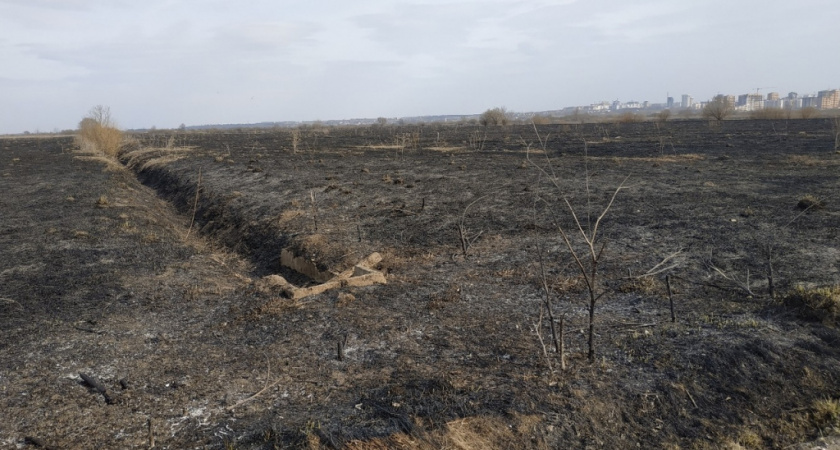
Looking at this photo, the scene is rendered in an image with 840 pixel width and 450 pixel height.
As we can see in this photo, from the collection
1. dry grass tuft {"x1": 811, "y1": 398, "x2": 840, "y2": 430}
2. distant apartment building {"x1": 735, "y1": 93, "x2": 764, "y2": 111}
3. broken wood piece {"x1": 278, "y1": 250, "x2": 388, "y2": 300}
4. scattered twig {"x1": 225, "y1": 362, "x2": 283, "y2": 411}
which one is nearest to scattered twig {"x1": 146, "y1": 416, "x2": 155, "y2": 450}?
scattered twig {"x1": 225, "y1": 362, "x2": 283, "y2": 411}

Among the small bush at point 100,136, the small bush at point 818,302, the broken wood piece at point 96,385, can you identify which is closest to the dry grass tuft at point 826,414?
the small bush at point 818,302

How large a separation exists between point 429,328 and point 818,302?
4.04 meters

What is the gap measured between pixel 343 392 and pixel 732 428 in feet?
9.94

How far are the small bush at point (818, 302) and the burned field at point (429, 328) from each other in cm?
2

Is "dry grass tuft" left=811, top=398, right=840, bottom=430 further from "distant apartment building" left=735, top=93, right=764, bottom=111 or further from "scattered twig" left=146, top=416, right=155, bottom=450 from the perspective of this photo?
"distant apartment building" left=735, top=93, right=764, bottom=111

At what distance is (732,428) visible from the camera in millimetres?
4004

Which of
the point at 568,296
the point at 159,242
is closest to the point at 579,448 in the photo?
the point at 568,296

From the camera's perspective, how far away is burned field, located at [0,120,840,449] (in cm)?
411

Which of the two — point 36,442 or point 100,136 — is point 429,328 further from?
point 100,136

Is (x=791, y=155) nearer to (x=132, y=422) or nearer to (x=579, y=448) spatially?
(x=579, y=448)

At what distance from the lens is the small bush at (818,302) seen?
17.8 feet

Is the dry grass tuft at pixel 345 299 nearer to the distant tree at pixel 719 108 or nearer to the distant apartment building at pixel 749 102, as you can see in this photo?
the distant tree at pixel 719 108

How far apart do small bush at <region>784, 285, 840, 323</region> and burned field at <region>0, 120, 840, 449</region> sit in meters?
0.02

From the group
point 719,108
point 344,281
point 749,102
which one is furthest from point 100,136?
→ point 749,102
